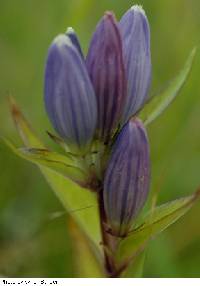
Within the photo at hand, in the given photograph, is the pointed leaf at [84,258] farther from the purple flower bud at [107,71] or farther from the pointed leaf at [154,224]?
the purple flower bud at [107,71]

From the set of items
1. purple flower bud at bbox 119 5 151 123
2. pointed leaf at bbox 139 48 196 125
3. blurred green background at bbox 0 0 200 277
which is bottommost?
blurred green background at bbox 0 0 200 277

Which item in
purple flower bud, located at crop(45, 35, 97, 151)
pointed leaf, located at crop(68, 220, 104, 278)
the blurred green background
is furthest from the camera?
the blurred green background

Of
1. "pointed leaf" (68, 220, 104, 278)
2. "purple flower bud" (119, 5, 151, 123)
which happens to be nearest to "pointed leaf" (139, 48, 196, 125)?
"purple flower bud" (119, 5, 151, 123)

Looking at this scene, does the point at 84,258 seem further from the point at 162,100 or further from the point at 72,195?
the point at 162,100

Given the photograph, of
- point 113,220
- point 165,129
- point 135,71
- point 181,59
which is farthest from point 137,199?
point 181,59

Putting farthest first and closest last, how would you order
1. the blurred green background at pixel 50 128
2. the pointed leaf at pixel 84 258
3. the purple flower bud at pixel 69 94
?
1. the blurred green background at pixel 50 128
2. the pointed leaf at pixel 84 258
3. the purple flower bud at pixel 69 94

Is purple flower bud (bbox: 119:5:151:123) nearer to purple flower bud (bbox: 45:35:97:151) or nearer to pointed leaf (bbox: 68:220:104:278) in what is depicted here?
purple flower bud (bbox: 45:35:97:151)

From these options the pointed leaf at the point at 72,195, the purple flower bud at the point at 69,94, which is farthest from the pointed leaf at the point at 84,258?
the purple flower bud at the point at 69,94
